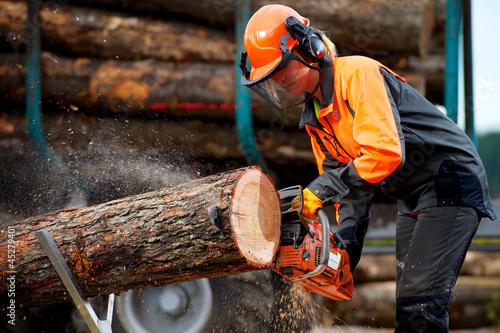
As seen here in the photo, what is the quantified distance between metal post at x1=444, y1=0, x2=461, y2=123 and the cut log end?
2.54 meters

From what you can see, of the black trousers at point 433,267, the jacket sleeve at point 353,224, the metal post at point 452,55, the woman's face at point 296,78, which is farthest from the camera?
the metal post at point 452,55

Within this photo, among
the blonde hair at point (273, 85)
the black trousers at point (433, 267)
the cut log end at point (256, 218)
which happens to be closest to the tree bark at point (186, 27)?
the blonde hair at point (273, 85)

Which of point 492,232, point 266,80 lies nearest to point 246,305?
point 266,80

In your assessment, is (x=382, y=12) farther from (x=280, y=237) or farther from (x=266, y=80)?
(x=280, y=237)

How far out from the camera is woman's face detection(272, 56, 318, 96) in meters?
2.28

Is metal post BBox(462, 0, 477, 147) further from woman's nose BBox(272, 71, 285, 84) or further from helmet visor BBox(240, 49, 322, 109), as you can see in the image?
woman's nose BBox(272, 71, 285, 84)

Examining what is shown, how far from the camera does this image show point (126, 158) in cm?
369

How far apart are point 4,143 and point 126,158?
1.10 meters

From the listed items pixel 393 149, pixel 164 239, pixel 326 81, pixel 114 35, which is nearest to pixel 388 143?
pixel 393 149

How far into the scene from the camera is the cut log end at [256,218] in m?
A: 2.21

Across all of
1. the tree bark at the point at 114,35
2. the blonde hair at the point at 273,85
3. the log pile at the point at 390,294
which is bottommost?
the log pile at the point at 390,294

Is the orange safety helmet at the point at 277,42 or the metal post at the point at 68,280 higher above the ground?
the orange safety helmet at the point at 277,42

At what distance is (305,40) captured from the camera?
2229mm

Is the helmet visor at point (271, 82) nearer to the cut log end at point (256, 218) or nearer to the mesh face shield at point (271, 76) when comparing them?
the mesh face shield at point (271, 76)
